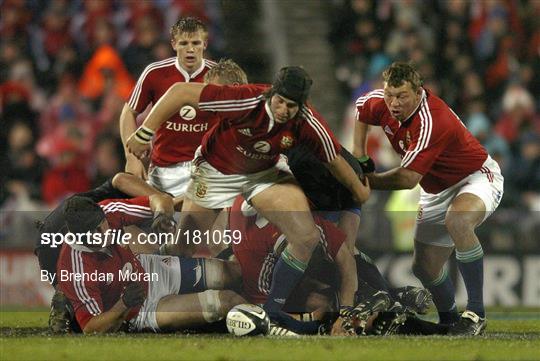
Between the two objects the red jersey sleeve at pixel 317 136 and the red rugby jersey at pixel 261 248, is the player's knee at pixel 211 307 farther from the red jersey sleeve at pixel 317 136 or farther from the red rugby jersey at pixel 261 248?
the red jersey sleeve at pixel 317 136

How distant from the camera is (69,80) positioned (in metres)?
15.1

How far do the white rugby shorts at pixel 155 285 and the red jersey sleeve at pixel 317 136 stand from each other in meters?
1.23

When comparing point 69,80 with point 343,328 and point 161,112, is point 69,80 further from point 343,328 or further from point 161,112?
point 343,328

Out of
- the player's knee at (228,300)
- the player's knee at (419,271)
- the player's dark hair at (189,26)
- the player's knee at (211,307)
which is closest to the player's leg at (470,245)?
the player's knee at (419,271)

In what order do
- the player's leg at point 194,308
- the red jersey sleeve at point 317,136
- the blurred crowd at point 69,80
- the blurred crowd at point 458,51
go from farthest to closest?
the blurred crowd at point 458,51 → the blurred crowd at point 69,80 → the player's leg at point 194,308 → the red jersey sleeve at point 317,136

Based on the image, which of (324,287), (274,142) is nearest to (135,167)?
(274,142)

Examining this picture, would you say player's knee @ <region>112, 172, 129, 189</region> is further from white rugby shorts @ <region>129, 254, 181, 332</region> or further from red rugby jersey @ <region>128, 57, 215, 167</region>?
white rugby shorts @ <region>129, 254, 181, 332</region>

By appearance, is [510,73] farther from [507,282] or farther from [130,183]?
[130,183]

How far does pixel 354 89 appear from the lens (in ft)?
49.6

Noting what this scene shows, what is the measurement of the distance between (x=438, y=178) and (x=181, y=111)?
6.40 ft

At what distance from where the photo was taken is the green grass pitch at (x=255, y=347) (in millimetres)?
7957

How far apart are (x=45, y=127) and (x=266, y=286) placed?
5937 millimetres

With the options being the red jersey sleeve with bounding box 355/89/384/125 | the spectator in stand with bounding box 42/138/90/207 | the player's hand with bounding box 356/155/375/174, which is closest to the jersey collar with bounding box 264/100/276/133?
the player's hand with bounding box 356/155/375/174

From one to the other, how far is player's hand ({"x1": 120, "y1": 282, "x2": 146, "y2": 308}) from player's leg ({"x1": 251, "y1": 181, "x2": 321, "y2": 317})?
0.80 m
